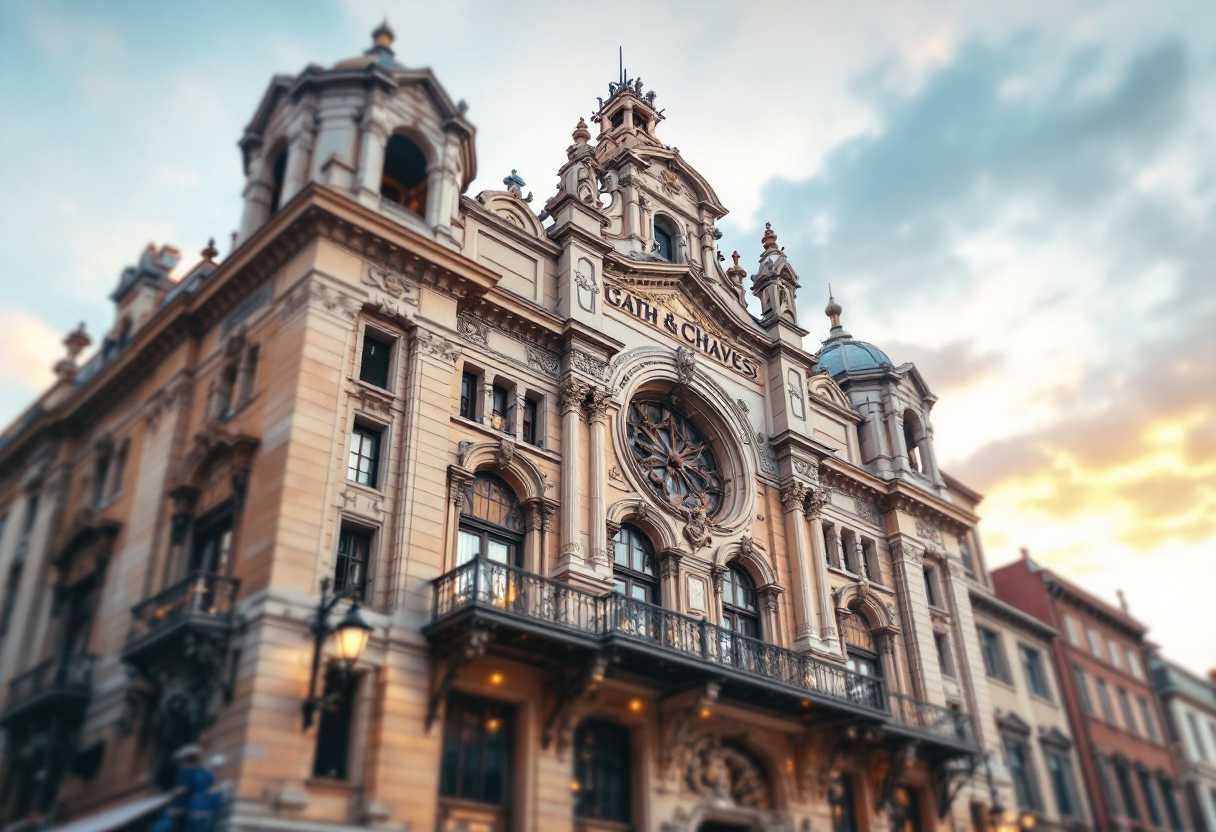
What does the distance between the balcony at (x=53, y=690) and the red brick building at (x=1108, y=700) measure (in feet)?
119

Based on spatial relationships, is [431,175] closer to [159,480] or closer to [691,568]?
[159,480]

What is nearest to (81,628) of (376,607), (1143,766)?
(376,607)

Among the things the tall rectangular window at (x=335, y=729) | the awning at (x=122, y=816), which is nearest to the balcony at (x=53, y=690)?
the awning at (x=122, y=816)

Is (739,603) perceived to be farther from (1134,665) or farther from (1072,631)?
(1134,665)

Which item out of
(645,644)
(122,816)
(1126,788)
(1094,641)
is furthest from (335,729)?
(1094,641)

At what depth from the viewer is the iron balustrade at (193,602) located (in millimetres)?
20594

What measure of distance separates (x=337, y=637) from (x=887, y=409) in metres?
26.3

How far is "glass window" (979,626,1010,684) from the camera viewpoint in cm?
4091

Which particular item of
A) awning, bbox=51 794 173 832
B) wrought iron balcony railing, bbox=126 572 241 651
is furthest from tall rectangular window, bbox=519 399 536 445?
awning, bbox=51 794 173 832

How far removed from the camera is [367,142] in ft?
86.9

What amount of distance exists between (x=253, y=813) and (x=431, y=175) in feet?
53.7

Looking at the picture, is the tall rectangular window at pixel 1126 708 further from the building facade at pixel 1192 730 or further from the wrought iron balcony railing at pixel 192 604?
the wrought iron balcony railing at pixel 192 604

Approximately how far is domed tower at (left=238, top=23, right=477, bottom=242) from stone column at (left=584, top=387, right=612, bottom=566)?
19.1 ft

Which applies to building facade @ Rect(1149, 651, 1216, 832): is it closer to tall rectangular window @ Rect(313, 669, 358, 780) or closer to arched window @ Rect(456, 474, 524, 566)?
arched window @ Rect(456, 474, 524, 566)
